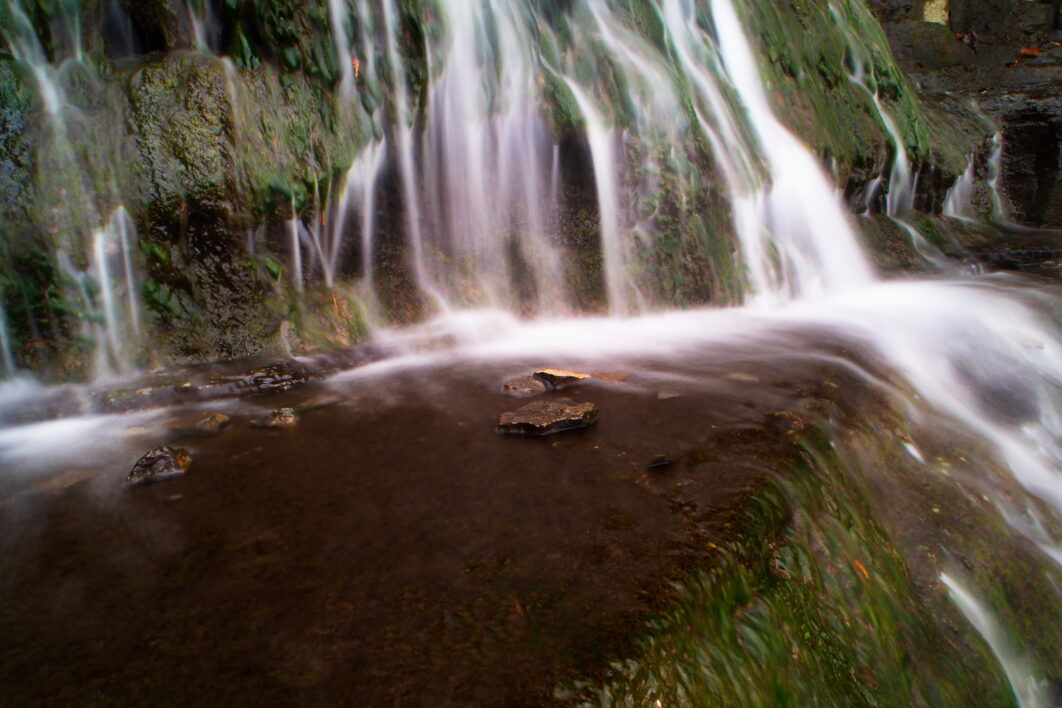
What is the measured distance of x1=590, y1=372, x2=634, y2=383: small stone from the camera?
3.54m

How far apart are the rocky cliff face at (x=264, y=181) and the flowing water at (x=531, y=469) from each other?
4 centimetres

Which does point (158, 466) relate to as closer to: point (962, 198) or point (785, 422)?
point (785, 422)

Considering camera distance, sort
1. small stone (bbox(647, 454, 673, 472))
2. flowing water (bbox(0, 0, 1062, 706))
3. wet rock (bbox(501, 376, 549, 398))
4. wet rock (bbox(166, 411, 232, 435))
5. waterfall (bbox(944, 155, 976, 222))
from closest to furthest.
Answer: flowing water (bbox(0, 0, 1062, 706)) < small stone (bbox(647, 454, 673, 472)) < wet rock (bbox(166, 411, 232, 435)) < wet rock (bbox(501, 376, 549, 398)) < waterfall (bbox(944, 155, 976, 222))

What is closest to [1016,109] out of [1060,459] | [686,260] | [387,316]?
[686,260]

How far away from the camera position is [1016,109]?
31.5 feet

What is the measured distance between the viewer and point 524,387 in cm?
342

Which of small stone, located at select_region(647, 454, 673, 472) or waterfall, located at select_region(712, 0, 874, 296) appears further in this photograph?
waterfall, located at select_region(712, 0, 874, 296)

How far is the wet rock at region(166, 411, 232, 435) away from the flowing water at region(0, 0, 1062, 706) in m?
0.07

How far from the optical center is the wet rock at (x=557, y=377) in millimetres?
Answer: 3467

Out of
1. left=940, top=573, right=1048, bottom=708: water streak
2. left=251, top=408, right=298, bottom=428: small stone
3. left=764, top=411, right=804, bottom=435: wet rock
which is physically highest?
left=251, top=408, right=298, bottom=428: small stone

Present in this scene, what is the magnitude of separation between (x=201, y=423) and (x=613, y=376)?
1918mm

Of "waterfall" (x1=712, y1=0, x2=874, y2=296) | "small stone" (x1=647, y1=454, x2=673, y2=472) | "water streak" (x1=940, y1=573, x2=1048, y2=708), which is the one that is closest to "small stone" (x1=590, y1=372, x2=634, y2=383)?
"small stone" (x1=647, y1=454, x2=673, y2=472)

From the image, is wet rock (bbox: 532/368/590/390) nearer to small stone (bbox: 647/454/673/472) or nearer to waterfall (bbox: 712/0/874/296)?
small stone (bbox: 647/454/673/472)

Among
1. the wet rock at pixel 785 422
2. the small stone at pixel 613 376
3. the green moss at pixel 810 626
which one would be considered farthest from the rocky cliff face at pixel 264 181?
the green moss at pixel 810 626
